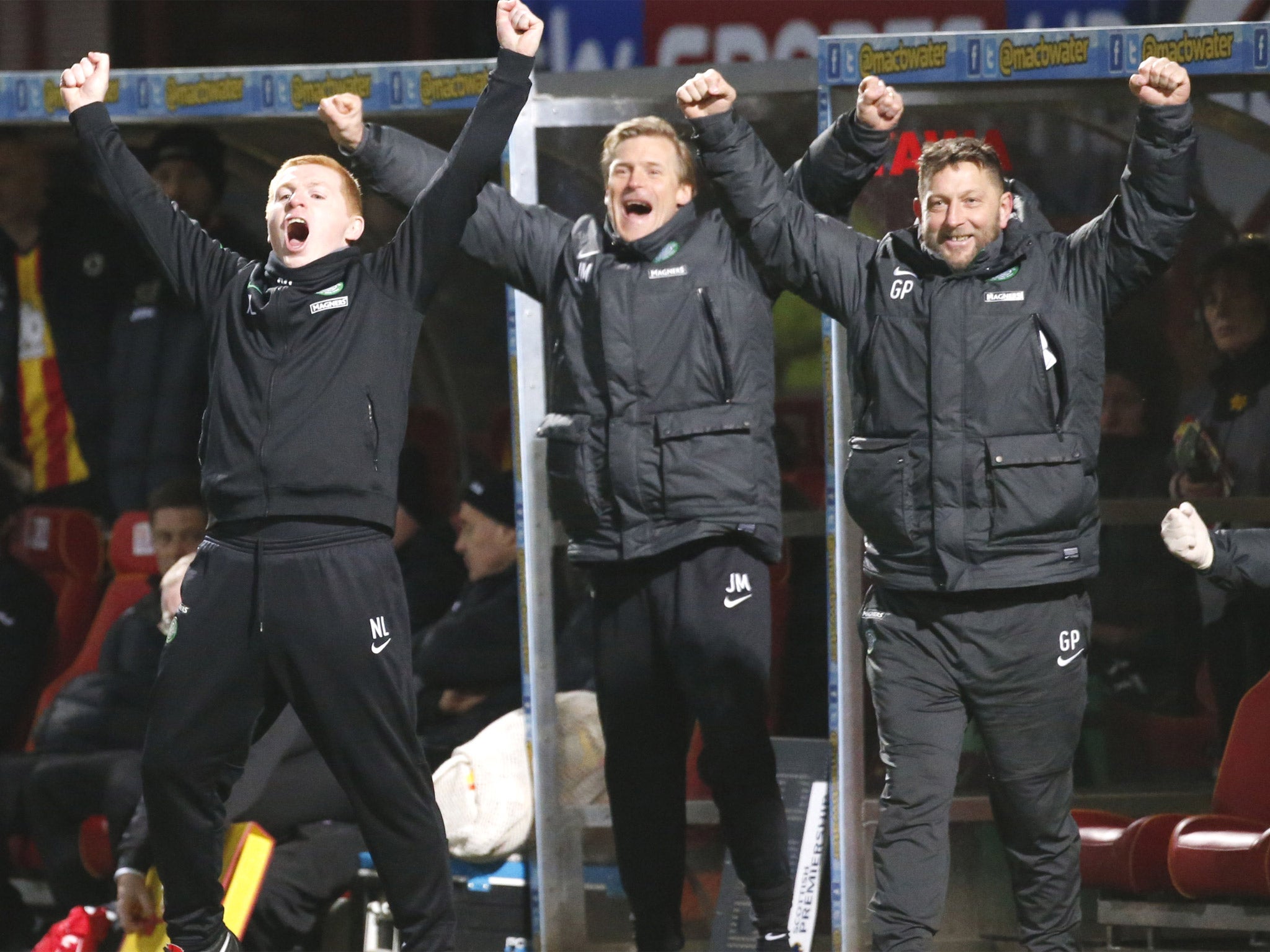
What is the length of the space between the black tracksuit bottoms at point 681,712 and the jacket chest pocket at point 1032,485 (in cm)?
68

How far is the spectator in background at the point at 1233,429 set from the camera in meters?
4.68

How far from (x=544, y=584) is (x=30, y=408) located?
235 centimetres

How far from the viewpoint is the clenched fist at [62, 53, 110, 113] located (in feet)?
13.0

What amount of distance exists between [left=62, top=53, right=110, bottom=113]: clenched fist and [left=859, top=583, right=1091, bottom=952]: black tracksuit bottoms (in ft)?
6.69

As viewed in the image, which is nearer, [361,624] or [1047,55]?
[361,624]

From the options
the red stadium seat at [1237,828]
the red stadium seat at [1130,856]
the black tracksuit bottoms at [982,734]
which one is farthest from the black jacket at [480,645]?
the red stadium seat at [1237,828]

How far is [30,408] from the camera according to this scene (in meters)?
6.19

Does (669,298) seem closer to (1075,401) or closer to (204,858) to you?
(1075,401)

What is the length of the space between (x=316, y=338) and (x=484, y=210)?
73 centimetres

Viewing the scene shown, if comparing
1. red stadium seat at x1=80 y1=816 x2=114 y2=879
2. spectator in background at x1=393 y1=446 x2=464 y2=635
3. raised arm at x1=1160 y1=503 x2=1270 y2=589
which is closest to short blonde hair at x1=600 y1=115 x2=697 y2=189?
raised arm at x1=1160 y1=503 x2=1270 y2=589

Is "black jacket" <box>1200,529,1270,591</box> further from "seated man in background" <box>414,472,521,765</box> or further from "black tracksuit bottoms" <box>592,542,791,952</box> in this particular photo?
"seated man in background" <box>414,472,521,765</box>

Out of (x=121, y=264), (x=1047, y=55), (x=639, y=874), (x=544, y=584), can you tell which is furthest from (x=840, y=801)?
(x=121, y=264)

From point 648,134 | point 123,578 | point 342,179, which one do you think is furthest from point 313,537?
point 123,578

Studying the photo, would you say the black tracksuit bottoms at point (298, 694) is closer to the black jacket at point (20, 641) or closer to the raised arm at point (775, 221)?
the raised arm at point (775, 221)
